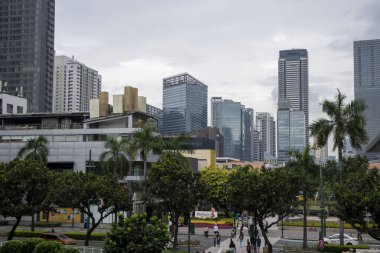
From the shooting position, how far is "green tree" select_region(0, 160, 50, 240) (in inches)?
1866

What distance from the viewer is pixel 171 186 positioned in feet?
158

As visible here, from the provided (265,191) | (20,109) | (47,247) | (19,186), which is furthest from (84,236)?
(20,109)

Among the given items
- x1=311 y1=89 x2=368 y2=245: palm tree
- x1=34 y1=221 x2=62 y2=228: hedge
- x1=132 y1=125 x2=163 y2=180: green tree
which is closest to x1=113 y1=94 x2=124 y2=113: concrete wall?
x1=34 y1=221 x2=62 y2=228: hedge

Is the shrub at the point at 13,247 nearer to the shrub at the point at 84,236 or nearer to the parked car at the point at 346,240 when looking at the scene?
the shrub at the point at 84,236

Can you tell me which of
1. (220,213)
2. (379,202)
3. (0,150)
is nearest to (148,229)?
(379,202)

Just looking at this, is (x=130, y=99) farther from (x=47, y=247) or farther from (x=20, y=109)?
(x=20, y=109)

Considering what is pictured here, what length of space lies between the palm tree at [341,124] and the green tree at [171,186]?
1524 centimetres

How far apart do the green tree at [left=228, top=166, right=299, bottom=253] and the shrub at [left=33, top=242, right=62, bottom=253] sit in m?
19.4

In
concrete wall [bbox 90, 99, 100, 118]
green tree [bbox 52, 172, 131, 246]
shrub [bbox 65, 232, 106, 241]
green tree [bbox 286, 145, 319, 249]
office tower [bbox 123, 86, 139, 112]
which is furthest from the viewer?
concrete wall [bbox 90, 99, 100, 118]

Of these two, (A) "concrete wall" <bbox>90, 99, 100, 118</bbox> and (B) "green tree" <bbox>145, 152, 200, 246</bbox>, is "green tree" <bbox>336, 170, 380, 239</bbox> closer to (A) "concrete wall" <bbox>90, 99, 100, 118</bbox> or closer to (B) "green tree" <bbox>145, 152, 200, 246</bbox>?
(B) "green tree" <bbox>145, 152, 200, 246</bbox>

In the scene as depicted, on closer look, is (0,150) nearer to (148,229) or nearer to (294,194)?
(294,194)

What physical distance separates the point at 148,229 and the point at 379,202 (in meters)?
16.3

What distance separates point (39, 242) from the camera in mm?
34750

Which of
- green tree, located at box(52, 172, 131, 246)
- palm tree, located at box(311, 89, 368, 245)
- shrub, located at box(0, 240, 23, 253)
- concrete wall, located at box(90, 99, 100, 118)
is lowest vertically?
shrub, located at box(0, 240, 23, 253)
